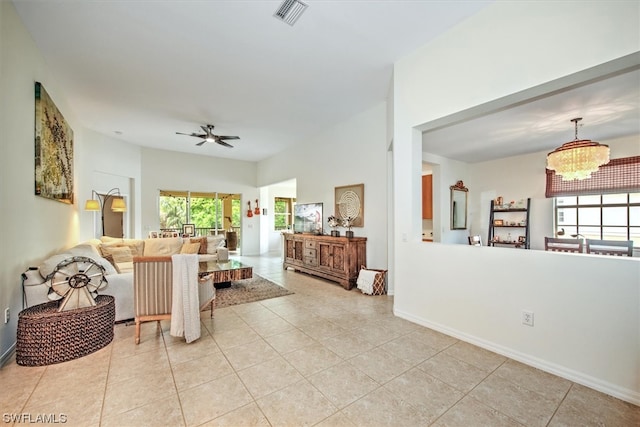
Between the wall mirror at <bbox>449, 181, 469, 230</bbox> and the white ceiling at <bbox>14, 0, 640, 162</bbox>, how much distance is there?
3.76ft

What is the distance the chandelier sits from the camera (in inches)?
128

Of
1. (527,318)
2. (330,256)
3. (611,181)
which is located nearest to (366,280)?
(330,256)

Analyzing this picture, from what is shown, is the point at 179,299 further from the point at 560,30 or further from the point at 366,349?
the point at 560,30

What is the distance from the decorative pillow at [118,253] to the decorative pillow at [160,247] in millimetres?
489

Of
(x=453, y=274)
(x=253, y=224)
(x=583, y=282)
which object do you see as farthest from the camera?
(x=253, y=224)

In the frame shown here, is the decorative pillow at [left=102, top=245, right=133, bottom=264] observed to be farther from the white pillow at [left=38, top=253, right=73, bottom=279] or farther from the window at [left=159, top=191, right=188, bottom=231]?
the window at [left=159, top=191, right=188, bottom=231]

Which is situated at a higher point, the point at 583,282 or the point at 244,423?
the point at 583,282

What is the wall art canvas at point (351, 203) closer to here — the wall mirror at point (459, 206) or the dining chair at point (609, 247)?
the wall mirror at point (459, 206)

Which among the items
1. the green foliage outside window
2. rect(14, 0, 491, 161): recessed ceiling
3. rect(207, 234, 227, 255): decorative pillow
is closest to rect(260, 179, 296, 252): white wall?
the green foliage outside window

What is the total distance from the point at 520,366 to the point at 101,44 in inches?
204

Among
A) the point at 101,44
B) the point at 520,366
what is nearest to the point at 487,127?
the point at 520,366

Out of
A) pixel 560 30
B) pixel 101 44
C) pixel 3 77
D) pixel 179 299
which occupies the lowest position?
pixel 179 299

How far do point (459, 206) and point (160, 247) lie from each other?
6.78m

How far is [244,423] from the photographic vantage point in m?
1.57
